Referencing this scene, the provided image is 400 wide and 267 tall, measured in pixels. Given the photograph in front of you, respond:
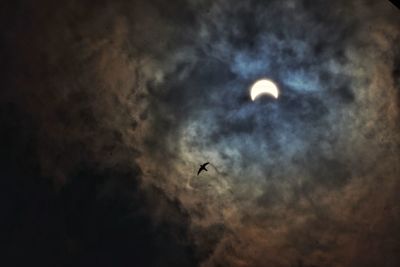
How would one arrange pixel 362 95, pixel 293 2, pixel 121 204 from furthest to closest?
pixel 121 204, pixel 362 95, pixel 293 2

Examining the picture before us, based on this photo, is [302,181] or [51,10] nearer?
[51,10]

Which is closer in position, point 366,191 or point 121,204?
point 366,191

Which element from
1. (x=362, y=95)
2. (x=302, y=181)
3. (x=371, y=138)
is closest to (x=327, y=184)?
(x=302, y=181)

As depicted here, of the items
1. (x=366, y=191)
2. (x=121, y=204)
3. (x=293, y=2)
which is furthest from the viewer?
(x=121, y=204)

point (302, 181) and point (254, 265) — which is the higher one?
point (302, 181)

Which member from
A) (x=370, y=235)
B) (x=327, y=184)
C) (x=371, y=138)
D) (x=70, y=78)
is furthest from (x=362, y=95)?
(x=70, y=78)

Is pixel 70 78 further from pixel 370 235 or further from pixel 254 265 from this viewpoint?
pixel 370 235

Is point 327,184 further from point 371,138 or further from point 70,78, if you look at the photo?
point 70,78

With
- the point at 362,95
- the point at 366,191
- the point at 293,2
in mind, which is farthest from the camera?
the point at 366,191

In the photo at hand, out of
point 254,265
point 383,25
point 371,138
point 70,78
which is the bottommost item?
point 254,265
